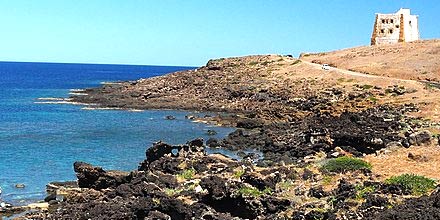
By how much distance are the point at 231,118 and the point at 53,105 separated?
34.5 m

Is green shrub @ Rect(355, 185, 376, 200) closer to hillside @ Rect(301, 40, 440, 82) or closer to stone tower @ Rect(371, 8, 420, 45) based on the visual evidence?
hillside @ Rect(301, 40, 440, 82)

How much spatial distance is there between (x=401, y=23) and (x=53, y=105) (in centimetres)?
5727

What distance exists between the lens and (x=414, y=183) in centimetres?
2200

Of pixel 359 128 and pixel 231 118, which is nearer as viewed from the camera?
pixel 359 128

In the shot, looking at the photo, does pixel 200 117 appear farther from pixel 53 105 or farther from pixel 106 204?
pixel 106 204

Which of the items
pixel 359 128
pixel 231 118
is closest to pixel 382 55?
pixel 231 118

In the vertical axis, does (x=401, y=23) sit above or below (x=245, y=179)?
above

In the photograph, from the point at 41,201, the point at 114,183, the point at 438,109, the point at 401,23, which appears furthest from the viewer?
the point at 401,23

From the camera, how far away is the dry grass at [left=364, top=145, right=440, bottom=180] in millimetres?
24716

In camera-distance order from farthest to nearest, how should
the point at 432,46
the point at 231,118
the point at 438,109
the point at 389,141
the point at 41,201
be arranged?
the point at 432,46 → the point at 231,118 → the point at 438,109 → the point at 389,141 → the point at 41,201

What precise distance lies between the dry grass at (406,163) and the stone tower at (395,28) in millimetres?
70438

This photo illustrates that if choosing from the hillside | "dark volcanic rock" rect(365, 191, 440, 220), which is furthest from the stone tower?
"dark volcanic rock" rect(365, 191, 440, 220)

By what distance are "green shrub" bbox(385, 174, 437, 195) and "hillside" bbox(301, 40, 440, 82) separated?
171ft

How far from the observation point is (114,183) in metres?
27.4
